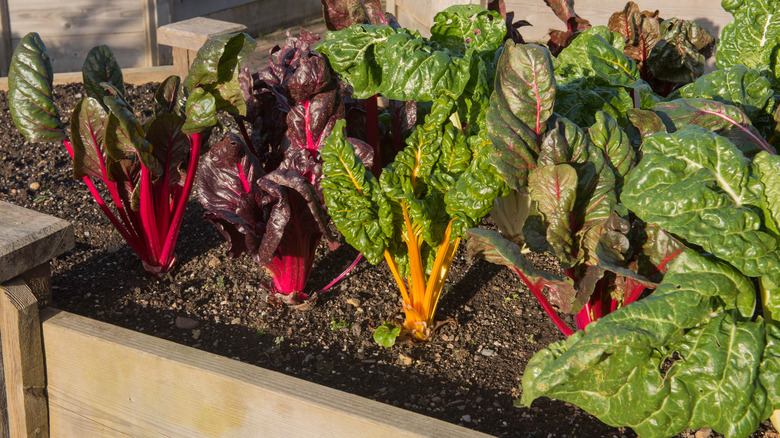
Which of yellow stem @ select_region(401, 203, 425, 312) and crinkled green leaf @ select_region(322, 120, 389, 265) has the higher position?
crinkled green leaf @ select_region(322, 120, 389, 265)

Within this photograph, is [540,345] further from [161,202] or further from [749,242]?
[161,202]

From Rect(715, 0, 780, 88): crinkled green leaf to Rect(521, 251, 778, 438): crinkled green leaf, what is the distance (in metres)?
1.17

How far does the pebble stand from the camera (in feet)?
7.03

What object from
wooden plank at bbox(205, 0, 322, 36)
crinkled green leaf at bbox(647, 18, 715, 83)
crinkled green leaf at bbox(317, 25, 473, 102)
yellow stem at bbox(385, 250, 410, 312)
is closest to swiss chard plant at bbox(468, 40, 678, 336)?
crinkled green leaf at bbox(317, 25, 473, 102)

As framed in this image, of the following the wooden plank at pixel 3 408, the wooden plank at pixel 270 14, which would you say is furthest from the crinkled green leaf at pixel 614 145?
the wooden plank at pixel 270 14

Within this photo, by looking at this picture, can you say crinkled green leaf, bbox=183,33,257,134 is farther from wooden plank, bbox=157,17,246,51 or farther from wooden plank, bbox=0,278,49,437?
wooden plank, bbox=157,17,246,51

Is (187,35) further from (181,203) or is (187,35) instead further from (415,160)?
(415,160)

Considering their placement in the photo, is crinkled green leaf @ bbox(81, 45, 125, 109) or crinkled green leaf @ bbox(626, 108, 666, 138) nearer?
crinkled green leaf @ bbox(626, 108, 666, 138)

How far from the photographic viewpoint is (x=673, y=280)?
1432mm

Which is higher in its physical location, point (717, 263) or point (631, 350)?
point (717, 263)

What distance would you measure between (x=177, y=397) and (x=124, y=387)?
0.57 ft

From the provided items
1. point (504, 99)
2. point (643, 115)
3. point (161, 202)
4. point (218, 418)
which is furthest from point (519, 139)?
point (161, 202)

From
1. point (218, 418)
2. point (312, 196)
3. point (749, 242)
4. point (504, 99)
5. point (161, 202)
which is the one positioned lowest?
point (218, 418)

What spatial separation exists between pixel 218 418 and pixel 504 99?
1.03 meters
